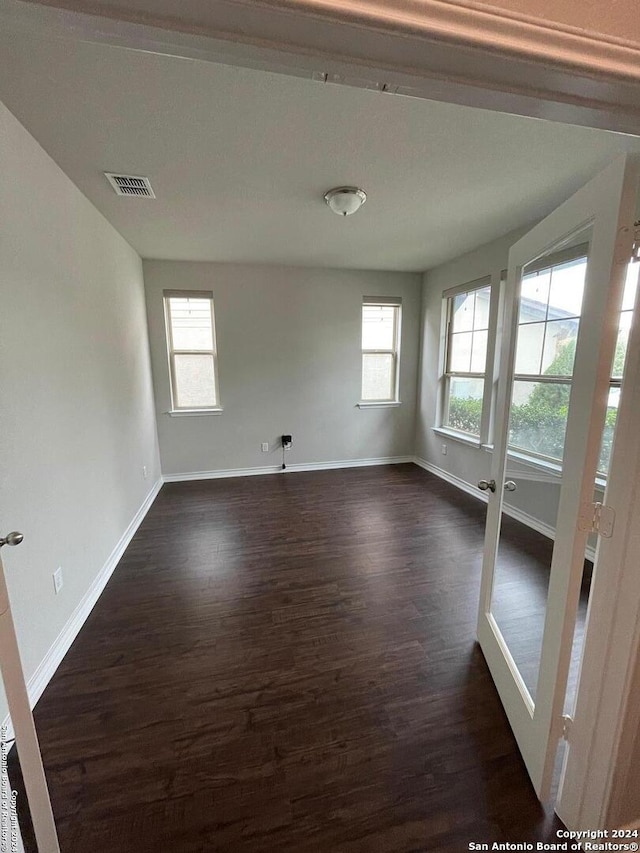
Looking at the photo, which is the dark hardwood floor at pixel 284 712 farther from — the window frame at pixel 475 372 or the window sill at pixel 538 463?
the window frame at pixel 475 372

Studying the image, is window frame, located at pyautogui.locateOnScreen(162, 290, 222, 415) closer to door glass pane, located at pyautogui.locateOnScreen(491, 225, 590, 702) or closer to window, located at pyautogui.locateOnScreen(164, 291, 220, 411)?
window, located at pyautogui.locateOnScreen(164, 291, 220, 411)

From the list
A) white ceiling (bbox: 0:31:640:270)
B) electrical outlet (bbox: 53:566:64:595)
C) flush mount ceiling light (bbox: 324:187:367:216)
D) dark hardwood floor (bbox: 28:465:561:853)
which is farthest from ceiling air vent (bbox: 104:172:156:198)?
dark hardwood floor (bbox: 28:465:561:853)

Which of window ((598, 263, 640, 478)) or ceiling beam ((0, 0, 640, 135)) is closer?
ceiling beam ((0, 0, 640, 135))

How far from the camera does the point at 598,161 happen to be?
6.36 ft

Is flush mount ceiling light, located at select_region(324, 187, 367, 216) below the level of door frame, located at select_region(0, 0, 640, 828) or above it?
above

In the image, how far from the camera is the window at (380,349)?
15.3 feet

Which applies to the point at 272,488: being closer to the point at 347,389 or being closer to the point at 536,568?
the point at 347,389

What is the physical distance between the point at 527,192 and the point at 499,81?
7.58 feet

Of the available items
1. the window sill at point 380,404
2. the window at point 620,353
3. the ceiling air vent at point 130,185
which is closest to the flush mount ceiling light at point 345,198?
the ceiling air vent at point 130,185

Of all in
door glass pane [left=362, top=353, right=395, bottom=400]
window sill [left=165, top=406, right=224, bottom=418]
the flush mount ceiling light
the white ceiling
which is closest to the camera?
the white ceiling

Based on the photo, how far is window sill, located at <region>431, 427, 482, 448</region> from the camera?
3775 mm

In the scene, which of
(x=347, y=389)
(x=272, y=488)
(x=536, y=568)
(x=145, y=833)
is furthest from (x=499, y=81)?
(x=347, y=389)

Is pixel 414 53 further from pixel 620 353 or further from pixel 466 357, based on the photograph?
pixel 466 357

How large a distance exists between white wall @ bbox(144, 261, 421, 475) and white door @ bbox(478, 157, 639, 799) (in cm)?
313
